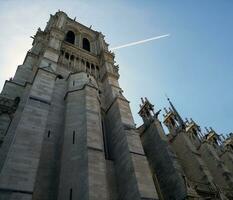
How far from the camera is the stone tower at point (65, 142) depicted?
11.1 metres

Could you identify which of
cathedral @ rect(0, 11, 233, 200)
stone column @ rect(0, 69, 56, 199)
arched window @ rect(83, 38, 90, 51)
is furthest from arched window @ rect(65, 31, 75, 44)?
stone column @ rect(0, 69, 56, 199)

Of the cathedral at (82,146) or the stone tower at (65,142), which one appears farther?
the cathedral at (82,146)

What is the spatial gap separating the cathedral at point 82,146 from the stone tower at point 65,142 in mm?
31

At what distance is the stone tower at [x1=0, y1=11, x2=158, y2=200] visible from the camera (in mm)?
11086

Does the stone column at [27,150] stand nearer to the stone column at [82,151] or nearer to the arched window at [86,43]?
the stone column at [82,151]

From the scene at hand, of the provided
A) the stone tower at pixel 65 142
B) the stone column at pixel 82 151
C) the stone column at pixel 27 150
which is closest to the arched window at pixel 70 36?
the stone tower at pixel 65 142

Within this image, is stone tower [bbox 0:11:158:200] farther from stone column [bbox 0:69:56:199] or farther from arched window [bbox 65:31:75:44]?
arched window [bbox 65:31:75:44]

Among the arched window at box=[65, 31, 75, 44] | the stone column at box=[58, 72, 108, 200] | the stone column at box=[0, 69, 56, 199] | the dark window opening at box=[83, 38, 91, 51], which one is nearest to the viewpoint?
the stone column at box=[0, 69, 56, 199]

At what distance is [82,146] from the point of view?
43.9 feet

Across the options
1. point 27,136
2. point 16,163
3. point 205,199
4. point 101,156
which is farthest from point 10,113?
point 205,199

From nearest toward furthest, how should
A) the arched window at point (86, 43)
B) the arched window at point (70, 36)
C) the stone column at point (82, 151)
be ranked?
the stone column at point (82, 151), the arched window at point (70, 36), the arched window at point (86, 43)

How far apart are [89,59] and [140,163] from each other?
57.4ft

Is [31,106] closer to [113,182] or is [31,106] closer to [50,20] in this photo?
[113,182]

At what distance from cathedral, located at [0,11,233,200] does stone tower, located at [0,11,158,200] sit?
0.10 feet
